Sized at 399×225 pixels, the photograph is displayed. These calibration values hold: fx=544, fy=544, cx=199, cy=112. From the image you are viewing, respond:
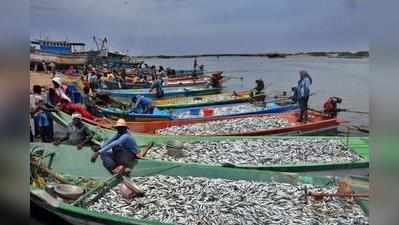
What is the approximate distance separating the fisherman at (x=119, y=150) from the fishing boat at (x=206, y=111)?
0.07 m

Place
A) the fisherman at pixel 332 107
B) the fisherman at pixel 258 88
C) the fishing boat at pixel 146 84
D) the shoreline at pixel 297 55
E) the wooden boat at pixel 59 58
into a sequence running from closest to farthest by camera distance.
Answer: the shoreline at pixel 297 55 < the fisherman at pixel 332 107 < the fisherman at pixel 258 88 < the fishing boat at pixel 146 84 < the wooden boat at pixel 59 58

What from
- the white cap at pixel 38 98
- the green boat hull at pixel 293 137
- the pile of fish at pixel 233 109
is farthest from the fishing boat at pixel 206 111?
the white cap at pixel 38 98

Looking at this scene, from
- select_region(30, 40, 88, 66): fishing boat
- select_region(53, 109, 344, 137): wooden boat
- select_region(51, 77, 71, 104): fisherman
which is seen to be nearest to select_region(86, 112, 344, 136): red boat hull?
select_region(53, 109, 344, 137): wooden boat

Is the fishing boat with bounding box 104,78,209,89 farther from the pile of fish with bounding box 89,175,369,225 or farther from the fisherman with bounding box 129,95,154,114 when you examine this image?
the pile of fish with bounding box 89,175,369,225

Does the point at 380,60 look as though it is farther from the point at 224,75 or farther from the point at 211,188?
the point at 211,188

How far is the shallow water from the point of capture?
249 cm

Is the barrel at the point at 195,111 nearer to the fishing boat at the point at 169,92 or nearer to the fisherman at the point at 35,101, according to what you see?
the fishing boat at the point at 169,92

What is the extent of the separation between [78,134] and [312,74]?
1310mm

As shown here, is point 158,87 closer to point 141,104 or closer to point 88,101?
point 141,104

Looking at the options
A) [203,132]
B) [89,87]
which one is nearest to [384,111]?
[203,132]

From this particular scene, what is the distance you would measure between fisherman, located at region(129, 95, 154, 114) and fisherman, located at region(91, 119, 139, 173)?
0.09 m

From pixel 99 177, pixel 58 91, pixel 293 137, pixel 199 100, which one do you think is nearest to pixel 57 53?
pixel 58 91

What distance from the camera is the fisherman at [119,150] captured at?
2.89 metres

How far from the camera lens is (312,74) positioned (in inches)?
104
